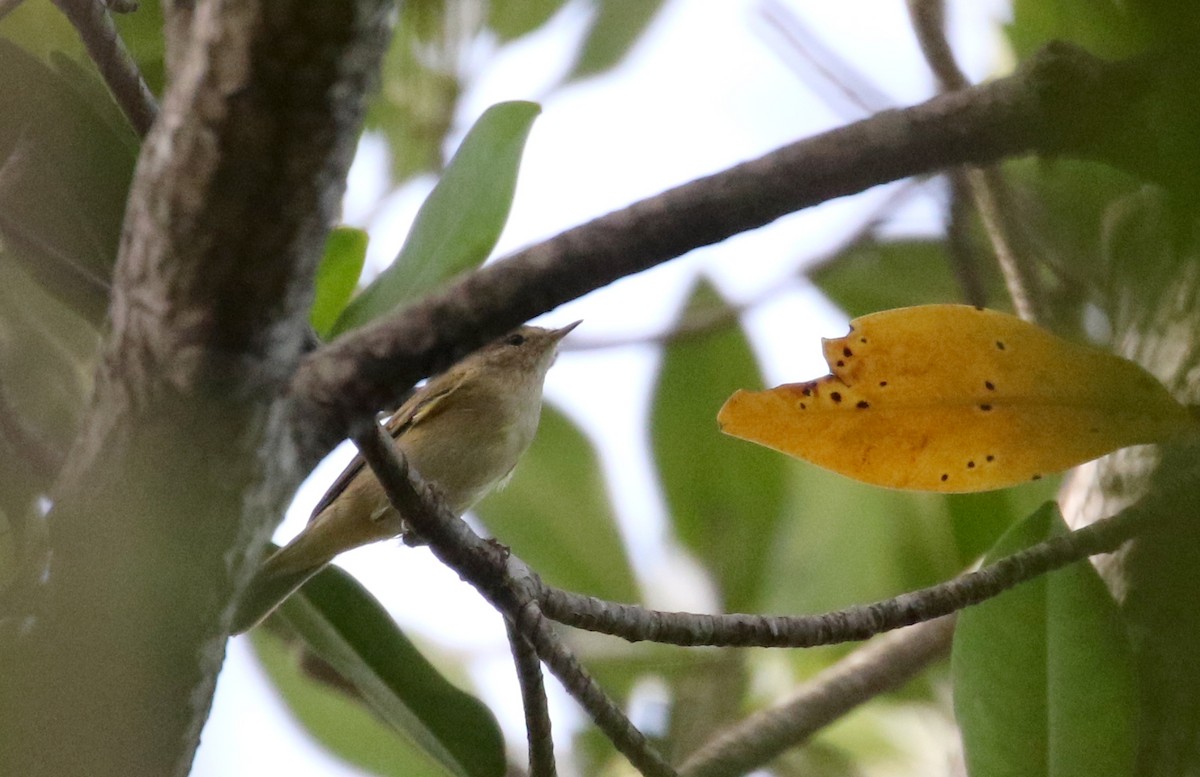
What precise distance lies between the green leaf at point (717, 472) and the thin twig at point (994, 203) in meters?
0.48

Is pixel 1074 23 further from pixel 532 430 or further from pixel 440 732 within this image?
pixel 532 430

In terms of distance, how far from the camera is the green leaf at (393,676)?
118 centimetres

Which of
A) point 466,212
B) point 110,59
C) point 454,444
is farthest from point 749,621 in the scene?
point 454,444

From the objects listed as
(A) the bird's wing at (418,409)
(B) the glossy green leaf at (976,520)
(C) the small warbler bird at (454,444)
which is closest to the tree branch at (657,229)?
(B) the glossy green leaf at (976,520)

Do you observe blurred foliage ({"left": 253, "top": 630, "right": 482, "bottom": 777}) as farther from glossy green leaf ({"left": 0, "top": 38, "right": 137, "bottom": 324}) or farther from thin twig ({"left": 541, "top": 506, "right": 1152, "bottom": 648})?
glossy green leaf ({"left": 0, "top": 38, "right": 137, "bottom": 324})

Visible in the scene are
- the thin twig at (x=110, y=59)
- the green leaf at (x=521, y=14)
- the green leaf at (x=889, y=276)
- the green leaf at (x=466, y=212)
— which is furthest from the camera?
the green leaf at (x=521, y=14)

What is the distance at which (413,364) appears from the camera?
705 mm

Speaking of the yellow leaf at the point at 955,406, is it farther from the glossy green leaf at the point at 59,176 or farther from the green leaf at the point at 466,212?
the glossy green leaf at the point at 59,176

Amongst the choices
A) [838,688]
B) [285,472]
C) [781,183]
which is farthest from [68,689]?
[838,688]

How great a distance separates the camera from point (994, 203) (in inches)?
52.6

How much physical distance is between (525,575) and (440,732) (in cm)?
20

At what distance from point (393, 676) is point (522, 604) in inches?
8.4

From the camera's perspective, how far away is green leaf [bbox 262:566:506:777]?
118cm

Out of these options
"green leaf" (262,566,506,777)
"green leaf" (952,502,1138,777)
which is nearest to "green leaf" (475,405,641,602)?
"green leaf" (262,566,506,777)
